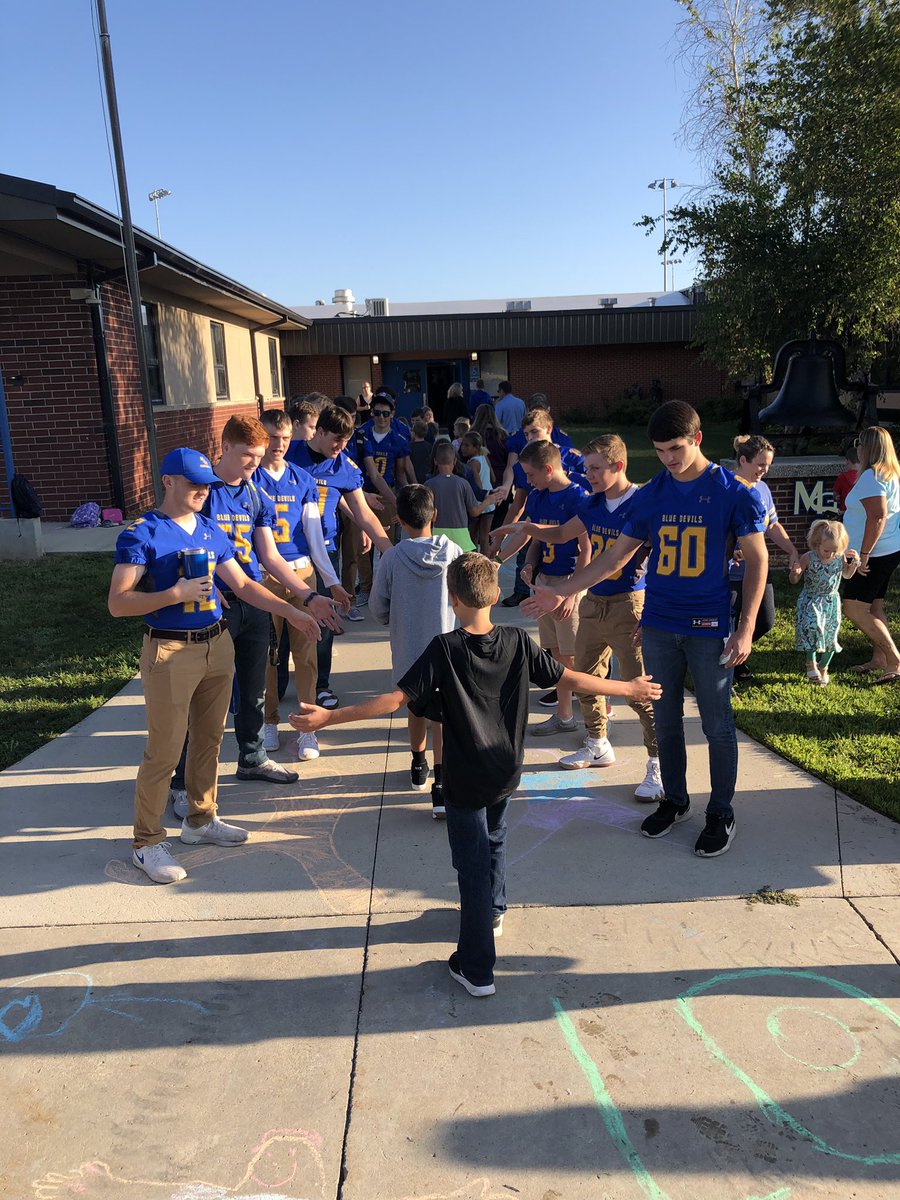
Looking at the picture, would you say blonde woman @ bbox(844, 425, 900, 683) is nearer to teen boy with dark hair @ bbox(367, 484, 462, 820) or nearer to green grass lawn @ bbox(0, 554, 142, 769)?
teen boy with dark hair @ bbox(367, 484, 462, 820)

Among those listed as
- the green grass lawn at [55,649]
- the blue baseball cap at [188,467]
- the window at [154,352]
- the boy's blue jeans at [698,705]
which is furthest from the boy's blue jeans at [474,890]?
the window at [154,352]

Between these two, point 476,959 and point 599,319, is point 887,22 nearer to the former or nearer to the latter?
point 476,959

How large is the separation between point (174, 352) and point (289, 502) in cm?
1229

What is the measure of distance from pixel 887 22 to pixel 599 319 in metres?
18.6

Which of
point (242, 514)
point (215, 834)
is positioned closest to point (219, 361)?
point (242, 514)

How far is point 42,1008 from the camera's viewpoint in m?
3.05

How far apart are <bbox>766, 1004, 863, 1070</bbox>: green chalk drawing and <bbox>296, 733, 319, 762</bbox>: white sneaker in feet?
10.2

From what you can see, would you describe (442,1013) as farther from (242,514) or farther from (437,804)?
(242,514)

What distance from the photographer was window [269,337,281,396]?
91.0ft

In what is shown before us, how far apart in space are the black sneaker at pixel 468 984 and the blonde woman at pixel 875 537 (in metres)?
4.51

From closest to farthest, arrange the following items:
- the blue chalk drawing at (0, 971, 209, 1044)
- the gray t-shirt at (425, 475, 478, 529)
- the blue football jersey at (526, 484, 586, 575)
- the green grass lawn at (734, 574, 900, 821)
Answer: the blue chalk drawing at (0, 971, 209, 1044), the green grass lawn at (734, 574, 900, 821), the blue football jersey at (526, 484, 586, 575), the gray t-shirt at (425, 475, 478, 529)

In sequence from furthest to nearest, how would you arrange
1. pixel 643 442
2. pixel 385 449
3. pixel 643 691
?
1. pixel 643 442
2. pixel 385 449
3. pixel 643 691

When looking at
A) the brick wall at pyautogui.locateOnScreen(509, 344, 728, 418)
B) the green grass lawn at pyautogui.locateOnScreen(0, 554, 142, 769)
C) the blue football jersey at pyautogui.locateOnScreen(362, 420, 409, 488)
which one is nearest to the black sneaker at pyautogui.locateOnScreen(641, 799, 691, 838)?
the green grass lawn at pyautogui.locateOnScreen(0, 554, 142, 769)

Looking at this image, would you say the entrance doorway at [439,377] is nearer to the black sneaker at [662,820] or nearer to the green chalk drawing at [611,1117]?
the black sneaker at [662,820]
